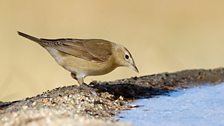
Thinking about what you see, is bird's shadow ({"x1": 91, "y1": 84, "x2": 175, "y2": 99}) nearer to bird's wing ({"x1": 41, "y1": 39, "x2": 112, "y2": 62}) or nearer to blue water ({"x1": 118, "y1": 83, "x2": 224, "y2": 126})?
blue water ({"x1": 118, "y1": 83, "x2": 224, "y2": 126})

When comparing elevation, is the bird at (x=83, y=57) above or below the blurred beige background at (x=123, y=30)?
below

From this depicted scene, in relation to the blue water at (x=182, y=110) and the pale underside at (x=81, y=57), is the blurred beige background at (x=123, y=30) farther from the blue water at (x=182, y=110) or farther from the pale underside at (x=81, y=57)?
the blue water at (x=182, y=110)

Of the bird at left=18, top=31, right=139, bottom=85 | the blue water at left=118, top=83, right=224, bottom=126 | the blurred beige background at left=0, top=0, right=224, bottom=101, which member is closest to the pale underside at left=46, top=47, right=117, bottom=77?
the bird at left=18, top=31, right=139, bottom=85

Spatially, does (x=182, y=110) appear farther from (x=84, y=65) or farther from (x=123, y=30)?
(x=123, y=30)

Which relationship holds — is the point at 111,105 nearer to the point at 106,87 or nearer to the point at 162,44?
the point at 106,87

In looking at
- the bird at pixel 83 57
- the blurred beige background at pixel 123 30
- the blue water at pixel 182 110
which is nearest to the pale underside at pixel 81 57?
the bird at pixel 83 57

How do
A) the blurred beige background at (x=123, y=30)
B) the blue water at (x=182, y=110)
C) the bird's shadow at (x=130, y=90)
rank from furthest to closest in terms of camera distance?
the blurred beige background at (x=123, y=30), the bird's shadow at (x=130, y=90), the blue water at (x=182, y=110)

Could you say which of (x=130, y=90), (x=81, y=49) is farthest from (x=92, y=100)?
(x=81, y=49)
